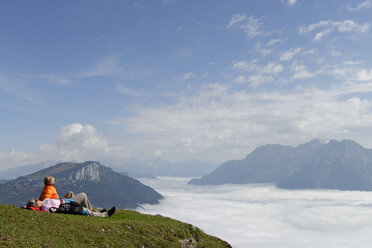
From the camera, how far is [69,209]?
24656 mm

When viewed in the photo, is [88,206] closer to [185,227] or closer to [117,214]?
[117,214]

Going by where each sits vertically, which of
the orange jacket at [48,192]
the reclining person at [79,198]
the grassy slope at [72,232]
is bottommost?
the grassy slope at [72,232]

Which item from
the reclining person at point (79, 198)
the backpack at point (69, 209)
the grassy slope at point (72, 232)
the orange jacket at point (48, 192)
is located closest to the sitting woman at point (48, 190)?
the orange jacket at point (48, 192)

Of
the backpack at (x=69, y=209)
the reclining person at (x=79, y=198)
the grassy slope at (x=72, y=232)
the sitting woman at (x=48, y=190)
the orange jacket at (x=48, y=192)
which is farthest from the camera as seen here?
the reclining person at (x=79, y=198)

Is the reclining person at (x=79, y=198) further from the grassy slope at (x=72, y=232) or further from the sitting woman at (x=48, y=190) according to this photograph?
the grassy slope at (x=72, y=232)

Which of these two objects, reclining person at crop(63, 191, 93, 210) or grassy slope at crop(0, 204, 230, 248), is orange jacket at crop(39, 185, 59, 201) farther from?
grassy slope at crop(0, 204, 230, 248)

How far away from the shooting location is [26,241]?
15.6m

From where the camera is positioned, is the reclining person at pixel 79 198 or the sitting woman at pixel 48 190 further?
the reclining person at pixel 79 198

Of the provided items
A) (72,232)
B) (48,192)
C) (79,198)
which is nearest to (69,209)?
(79,198)

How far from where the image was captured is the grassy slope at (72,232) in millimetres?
16344

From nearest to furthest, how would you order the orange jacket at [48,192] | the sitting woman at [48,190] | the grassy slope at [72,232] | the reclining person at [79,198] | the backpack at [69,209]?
the grassy slope at [72,232] < the backpack at [69,209] < the sitting woman at [48,190] < the orange jacket at [48,192] < the reclining person at [79,198]

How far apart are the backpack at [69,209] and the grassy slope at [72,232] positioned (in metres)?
1.84

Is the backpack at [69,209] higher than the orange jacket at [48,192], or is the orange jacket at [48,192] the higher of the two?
the orange jacket at [48,192]

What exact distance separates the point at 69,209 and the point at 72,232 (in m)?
5.59
